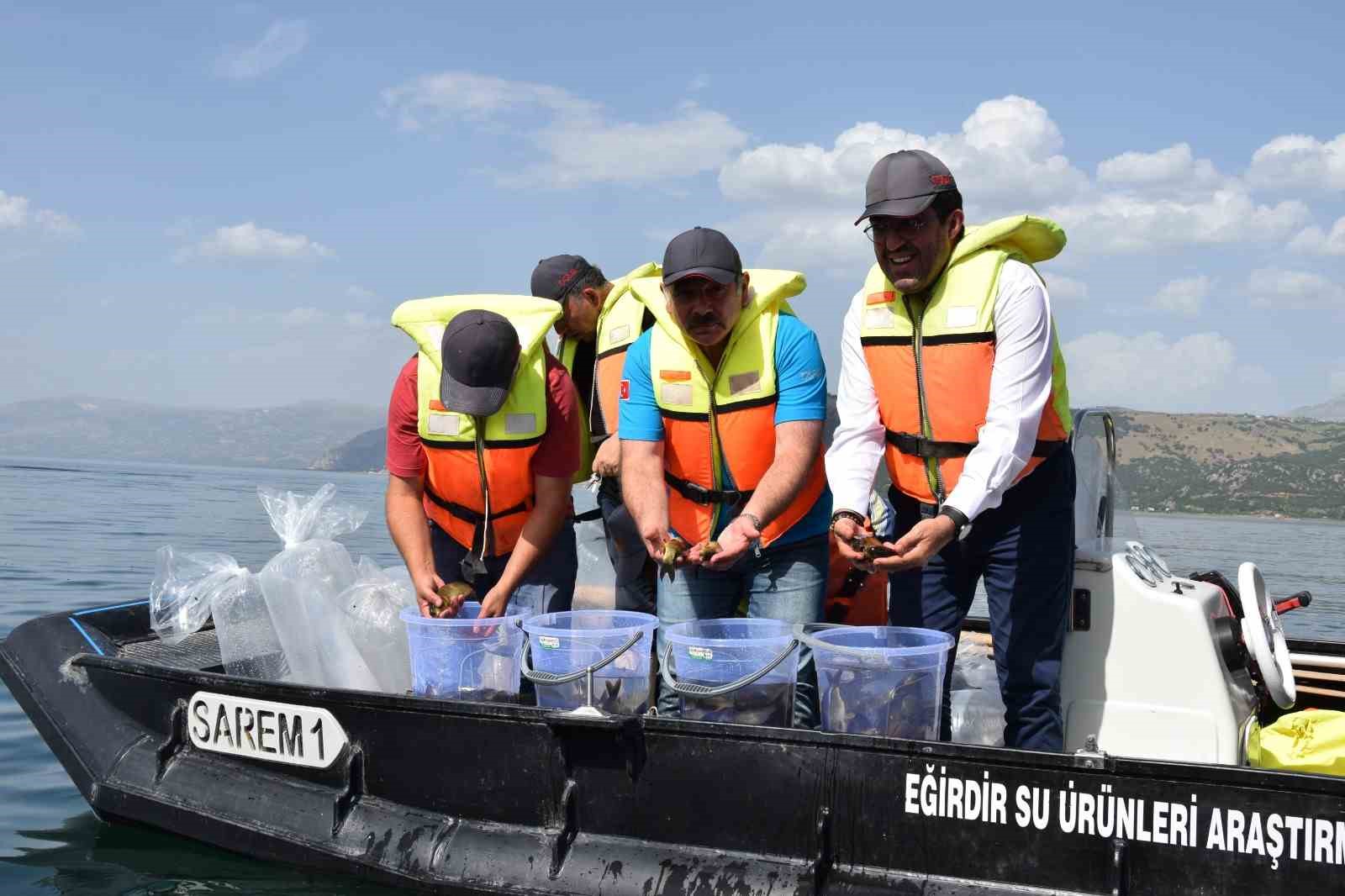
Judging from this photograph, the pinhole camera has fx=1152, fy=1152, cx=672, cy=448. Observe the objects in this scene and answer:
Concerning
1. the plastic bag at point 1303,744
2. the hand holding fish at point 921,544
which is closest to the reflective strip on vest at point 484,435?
the hand holding fish at point 921,544

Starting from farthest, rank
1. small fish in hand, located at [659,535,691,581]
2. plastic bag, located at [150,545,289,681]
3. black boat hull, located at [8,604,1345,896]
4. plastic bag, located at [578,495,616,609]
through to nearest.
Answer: plastic bag, located at [578,495,616,609]
plastic bag, located at [150,545,289,681]
small fish in hand, located at [659,535,691,581]
black boat hull, located at [8,604,1345,896]

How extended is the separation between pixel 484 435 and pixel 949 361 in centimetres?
187

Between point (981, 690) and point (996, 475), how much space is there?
1450 millimetres

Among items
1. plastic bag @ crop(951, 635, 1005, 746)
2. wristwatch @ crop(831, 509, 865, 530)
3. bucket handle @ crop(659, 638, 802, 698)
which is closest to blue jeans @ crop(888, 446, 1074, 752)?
wristwatch @ crop(831, 509, 865, 530)

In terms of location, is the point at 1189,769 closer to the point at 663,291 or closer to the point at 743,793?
the point at 743,793

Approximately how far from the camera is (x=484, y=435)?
4598 mm

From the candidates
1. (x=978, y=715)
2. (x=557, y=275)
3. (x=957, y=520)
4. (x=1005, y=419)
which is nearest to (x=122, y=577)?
(x=557, y=275)

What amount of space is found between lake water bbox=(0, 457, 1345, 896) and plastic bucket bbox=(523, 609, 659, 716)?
1.15 m

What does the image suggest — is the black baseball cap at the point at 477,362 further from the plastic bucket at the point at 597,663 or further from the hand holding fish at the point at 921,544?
the hand holding fish at the point at 921,544

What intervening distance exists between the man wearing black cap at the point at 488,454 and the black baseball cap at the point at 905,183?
157cm

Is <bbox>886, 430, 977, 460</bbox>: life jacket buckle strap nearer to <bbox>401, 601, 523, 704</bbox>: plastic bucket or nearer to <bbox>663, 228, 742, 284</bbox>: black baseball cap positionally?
<bbox>663, 228, 742, 284</bbox>: black baseball cap

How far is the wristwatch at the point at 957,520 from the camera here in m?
3.51

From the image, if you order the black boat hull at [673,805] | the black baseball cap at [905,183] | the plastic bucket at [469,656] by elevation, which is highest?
the black baseball cap at [905,183]

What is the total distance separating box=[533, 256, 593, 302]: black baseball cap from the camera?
5449 millimetres
